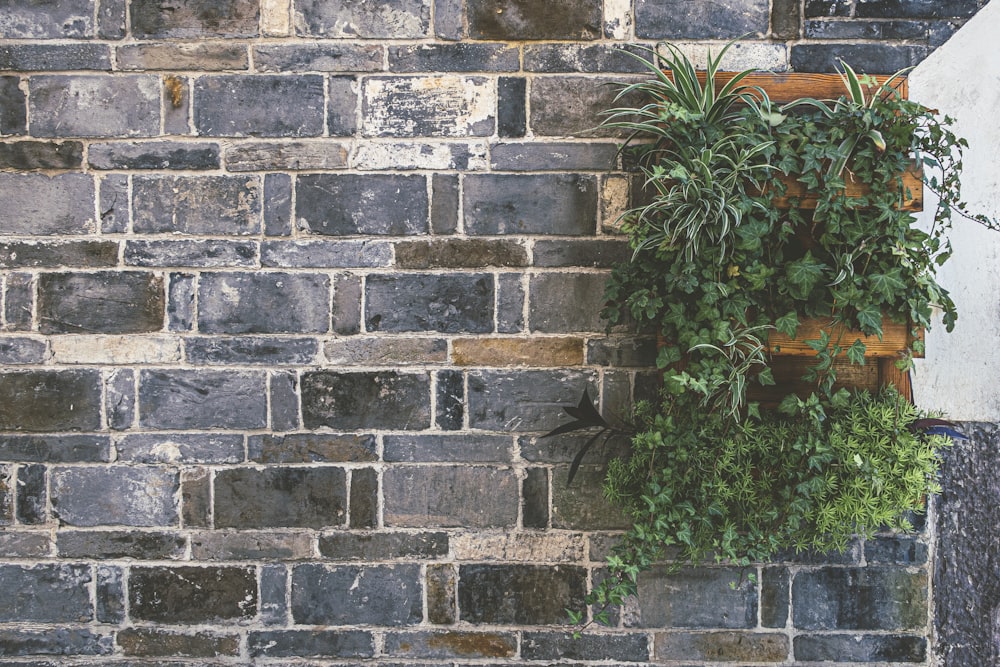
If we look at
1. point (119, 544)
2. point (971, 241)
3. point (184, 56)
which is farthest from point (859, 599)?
point (184, 56)

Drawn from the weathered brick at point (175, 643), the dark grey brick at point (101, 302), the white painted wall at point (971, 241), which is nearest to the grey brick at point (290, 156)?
the dark grey brick at point (101, 302)

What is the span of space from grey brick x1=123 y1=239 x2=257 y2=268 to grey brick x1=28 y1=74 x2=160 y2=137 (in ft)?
1.28

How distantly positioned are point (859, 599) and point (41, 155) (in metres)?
3.09

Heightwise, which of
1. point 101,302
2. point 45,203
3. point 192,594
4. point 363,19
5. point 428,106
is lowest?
point 192,594

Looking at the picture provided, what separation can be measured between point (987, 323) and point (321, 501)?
2.29m

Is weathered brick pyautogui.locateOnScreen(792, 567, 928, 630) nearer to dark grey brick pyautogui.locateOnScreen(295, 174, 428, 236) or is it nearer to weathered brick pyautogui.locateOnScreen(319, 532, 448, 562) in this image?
weathered brick pyautogui.locateOnScreen(319, 532, 448, 562)

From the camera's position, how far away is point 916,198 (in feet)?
6.56

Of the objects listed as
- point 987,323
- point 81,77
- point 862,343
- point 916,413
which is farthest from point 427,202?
point 987,323

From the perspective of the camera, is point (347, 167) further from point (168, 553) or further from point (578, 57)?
point (168, 553)

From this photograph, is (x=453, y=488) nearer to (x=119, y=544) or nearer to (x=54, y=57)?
(x=119, y=544)

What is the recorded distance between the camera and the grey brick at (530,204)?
7.50 feet

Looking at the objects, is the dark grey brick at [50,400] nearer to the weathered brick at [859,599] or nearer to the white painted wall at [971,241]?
the weathered brick at [859,599]

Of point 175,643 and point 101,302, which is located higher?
point 101,302

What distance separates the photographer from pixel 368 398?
2301 millimetres
